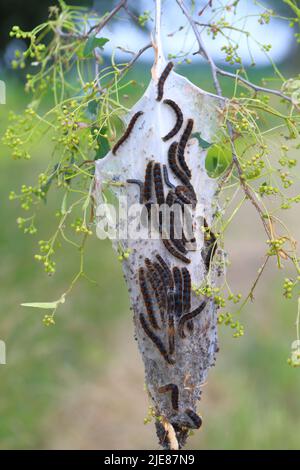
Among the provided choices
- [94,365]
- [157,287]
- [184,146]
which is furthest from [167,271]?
[94,365]

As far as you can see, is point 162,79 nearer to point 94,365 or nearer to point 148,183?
point 148,183

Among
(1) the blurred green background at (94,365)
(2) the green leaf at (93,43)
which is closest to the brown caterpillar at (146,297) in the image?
(2) the green leaf at (93,43)

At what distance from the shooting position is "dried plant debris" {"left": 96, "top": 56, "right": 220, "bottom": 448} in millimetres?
1299

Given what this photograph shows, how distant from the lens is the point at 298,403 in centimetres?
498

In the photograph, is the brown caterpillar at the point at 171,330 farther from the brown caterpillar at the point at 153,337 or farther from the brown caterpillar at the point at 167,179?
the brown caterpillar at the point at 167,179

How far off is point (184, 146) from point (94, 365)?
375cm

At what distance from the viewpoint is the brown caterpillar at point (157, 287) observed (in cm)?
129

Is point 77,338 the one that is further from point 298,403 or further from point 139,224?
point 139,224

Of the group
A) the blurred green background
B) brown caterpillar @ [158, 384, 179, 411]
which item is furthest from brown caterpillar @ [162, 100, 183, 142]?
the blurred green background

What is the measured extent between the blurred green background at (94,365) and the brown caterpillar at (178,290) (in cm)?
196

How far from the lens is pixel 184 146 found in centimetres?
132

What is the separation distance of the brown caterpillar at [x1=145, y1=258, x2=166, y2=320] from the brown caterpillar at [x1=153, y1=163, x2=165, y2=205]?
0.13 m

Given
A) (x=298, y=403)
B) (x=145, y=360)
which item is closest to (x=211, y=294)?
(x=145, y=360)

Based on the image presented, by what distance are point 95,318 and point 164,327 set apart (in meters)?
3.55
